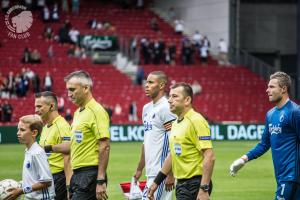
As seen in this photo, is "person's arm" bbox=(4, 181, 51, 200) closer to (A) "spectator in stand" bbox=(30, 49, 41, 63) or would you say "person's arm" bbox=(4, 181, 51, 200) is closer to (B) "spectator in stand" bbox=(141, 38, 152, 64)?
(A) "spectator in stand" bbox=(30, 49, 41, 63)

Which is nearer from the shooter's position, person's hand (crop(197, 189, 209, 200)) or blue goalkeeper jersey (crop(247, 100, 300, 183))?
person's hand (crop(197, 189, 209, 200))

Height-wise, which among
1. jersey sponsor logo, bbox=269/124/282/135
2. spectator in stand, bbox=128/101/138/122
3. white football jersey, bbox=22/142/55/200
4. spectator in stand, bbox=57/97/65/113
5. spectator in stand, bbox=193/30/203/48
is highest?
spectator in stand, bbox=193/30/203/48

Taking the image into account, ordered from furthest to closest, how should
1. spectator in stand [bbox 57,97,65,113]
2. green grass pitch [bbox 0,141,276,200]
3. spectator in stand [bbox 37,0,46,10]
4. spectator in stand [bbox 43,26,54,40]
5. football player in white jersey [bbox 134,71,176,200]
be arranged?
spectator in stand [bbox 37,0,46,10], spectator in stand [bbox 43,26,54,40], spectator in stand [bbox 57,97,65,113], green grass pitch [bbox 0,141,276,200], football player in white jersey [bbox 134,71,176,200]

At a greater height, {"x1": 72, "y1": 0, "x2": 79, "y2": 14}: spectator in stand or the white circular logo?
{"x1": 72, "y1": 0, "x2": 79, "y2": 14}: spectator in stand

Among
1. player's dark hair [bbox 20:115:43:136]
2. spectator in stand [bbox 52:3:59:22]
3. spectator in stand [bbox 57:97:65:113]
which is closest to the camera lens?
player's dark hair [bbox 20:115:43:136]

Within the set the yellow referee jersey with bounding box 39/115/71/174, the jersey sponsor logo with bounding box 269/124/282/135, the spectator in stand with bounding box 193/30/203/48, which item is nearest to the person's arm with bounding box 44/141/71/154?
the yellow referee jersey with bounding box 39/115/71/174

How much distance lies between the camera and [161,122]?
1148cm

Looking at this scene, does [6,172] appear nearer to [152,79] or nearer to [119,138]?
[152,79]

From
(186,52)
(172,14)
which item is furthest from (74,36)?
(172,14)

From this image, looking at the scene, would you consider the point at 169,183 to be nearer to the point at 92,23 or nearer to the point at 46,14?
the point at 46,14

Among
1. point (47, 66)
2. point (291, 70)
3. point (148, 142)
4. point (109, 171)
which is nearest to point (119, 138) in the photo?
point (47, 66)

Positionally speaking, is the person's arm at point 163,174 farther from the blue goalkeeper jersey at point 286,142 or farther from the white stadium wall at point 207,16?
the white stadium wall at point 207,16

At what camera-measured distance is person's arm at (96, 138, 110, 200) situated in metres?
9.74

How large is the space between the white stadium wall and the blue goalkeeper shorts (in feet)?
134
